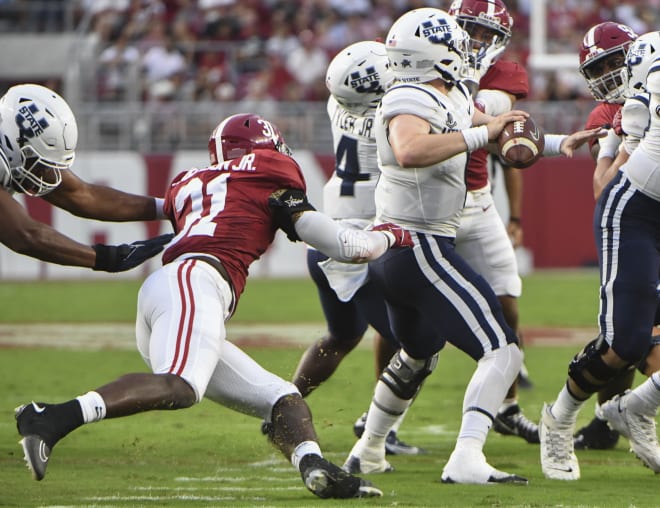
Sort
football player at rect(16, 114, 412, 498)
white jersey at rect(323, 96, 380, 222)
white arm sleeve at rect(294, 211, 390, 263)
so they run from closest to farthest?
football player at rect(16, 114, 412, 498) → white arm sleeve at rect(294, 211, 390, 263) → white jersey at rect(323, 96, 380, 222)

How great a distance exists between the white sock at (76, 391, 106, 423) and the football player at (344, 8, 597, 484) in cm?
135

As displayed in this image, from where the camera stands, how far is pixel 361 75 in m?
6.03

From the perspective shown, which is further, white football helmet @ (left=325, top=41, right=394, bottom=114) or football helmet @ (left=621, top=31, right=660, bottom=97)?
white football helmet @ (left=325, top=41, right=394, bottom=114)

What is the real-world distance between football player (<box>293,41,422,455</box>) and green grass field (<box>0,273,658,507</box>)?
1.33ft

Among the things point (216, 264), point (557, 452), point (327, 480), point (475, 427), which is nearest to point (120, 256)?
point (216, 264)

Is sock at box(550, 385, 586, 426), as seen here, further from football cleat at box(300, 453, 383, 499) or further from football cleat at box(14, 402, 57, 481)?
football cleat at box(14, 402, 57, 481)

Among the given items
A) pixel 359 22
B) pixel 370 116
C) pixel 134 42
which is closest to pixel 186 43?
pixel 134 42

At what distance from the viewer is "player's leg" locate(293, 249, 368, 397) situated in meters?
6.20

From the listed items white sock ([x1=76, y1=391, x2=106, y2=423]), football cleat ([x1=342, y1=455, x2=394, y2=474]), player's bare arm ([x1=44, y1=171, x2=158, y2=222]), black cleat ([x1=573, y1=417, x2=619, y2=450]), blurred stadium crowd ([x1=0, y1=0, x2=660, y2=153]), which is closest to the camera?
white sock ([x1=76, y1=391, x2=106, y2=423])

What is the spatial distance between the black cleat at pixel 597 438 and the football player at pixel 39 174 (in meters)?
2.37

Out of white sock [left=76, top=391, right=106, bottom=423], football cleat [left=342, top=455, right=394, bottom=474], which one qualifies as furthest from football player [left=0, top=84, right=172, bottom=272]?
→ football cleat [left=342, top=455, right=394, bottom=474]

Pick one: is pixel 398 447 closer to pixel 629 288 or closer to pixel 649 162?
pixel 629 288

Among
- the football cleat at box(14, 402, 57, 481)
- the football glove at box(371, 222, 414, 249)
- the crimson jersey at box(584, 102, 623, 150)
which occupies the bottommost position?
the football cleat at box(14, 402, 57, 481)

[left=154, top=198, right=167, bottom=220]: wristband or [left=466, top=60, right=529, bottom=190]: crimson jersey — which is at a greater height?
[left=466, top=60, right=529, bottom=190]: crimson jersey
